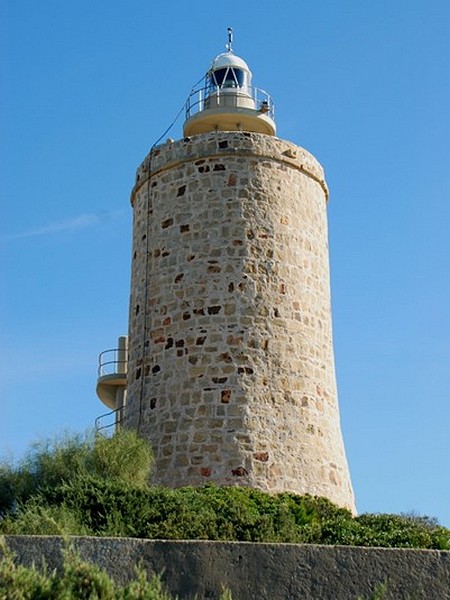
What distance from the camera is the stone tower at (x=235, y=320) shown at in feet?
53.3

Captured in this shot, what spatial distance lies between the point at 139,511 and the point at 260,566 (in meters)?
2.88

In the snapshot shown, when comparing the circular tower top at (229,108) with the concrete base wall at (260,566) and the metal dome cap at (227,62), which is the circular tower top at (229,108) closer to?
the metal dome cap at (227,62)

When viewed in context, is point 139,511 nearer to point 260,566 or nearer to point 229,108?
point 260,566

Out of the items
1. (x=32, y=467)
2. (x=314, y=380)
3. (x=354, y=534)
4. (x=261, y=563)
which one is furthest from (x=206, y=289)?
(x=261, y=563)

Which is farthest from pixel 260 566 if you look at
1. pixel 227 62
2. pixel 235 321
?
Result: pixel 227 62

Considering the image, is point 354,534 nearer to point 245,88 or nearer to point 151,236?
point 151,236

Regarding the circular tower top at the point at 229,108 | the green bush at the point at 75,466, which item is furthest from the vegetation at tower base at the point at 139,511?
the circular tower top at the point at 229,108

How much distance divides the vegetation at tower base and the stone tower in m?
1.33

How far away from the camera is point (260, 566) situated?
9.02m

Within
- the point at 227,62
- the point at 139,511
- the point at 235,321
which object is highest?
the point at 227,62

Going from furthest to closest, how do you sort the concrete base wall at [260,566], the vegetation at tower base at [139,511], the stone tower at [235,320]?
the stone tower at [235,320]
the vegetation at tower base at [139,511]
the concrete base wall at [260,566]

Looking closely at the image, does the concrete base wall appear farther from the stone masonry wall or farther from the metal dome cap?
the metal dome cap

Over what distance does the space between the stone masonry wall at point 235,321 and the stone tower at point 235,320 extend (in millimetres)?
21

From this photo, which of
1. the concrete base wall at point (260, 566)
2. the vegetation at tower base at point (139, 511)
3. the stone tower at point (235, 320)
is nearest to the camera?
the concrete base wall at point (260, 566)
